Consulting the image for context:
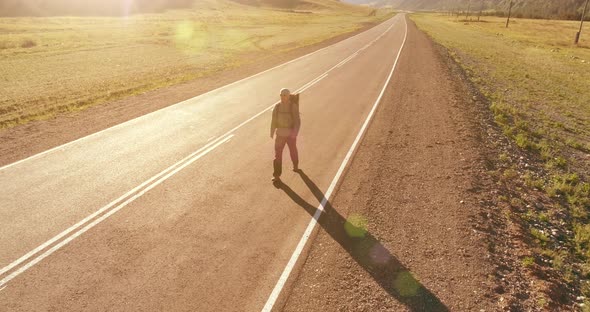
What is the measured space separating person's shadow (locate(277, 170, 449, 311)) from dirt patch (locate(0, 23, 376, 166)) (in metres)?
7.59

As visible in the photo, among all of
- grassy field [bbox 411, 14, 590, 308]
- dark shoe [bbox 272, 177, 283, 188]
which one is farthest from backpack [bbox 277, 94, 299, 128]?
grassy field [bbox 411, 14, 590, 308]

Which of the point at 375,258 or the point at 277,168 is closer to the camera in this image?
the point at 375,258

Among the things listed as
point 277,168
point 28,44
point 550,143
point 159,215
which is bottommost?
point 550,143

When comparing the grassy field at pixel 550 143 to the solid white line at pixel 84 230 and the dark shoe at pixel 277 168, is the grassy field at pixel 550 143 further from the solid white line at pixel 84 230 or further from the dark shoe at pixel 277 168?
the solid white line at pixel 84 230

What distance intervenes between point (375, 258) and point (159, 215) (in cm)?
406

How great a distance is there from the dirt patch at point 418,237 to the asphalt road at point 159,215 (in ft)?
2.19

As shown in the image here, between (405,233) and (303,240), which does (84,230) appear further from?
(405,233)

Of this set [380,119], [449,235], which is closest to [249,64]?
[380,119]

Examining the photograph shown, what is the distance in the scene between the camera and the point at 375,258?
6023 mm

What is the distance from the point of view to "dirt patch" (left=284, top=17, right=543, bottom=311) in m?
5.24

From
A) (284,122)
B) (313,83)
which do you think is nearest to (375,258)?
(284,122)

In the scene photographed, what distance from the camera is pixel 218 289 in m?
5.28

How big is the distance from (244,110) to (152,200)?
700 centimetres

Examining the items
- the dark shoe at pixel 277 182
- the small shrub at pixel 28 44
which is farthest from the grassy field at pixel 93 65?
the dark shoe at pixel 277 182
